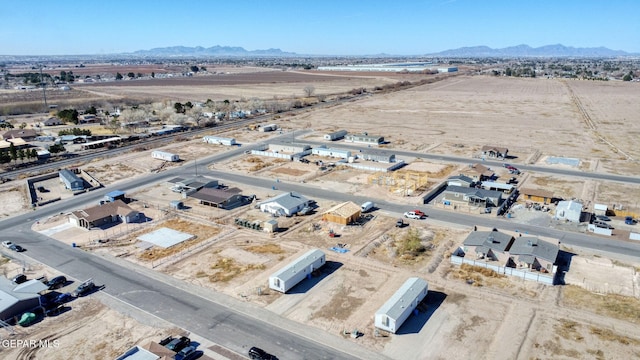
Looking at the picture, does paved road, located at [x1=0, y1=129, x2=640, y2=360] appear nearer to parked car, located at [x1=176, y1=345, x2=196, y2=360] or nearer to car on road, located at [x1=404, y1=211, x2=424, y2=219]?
car on road, located at [x1=404, y1=211, x2=424, y2=219]

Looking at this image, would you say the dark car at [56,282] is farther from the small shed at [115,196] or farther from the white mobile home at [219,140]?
the white mobile home at [219,140]

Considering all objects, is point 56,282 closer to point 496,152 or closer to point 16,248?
point 16,248

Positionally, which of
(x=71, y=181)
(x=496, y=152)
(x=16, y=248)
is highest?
(x=496, y=152)

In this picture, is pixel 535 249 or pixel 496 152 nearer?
pixel 535 249

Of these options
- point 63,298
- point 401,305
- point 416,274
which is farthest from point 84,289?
point 416,274

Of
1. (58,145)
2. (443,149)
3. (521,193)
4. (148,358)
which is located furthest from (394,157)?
(58,145)

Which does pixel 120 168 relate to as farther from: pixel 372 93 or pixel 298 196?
pixel 372 93

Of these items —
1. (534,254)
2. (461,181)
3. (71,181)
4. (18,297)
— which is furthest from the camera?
(71,181)
